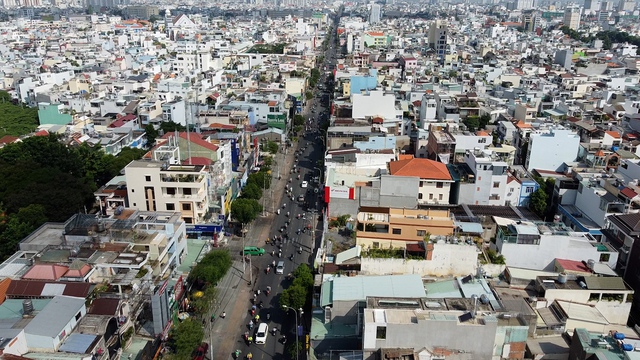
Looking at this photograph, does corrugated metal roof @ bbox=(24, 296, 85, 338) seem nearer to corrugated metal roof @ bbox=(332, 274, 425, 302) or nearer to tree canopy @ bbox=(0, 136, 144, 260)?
corrugated metal roof @ bbox=(332, 274, 425, 302)

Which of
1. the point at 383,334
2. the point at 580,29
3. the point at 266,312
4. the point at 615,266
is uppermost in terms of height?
the point at 580,29

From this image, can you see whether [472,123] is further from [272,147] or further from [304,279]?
[304,279]

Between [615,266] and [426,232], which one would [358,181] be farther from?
[615,266]

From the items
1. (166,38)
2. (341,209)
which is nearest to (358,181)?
(341,209)

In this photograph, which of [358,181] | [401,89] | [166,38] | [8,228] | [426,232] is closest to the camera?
[426,232]

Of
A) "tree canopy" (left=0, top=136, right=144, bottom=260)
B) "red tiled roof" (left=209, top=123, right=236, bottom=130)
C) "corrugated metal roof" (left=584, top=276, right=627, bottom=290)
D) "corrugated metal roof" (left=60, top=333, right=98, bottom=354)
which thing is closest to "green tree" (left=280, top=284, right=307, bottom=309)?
"corrugated metal roof" (left=60, top=333, right=98, bottom=354)

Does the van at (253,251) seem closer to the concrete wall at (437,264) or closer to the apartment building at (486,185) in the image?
the concrete wall at (437,264)
